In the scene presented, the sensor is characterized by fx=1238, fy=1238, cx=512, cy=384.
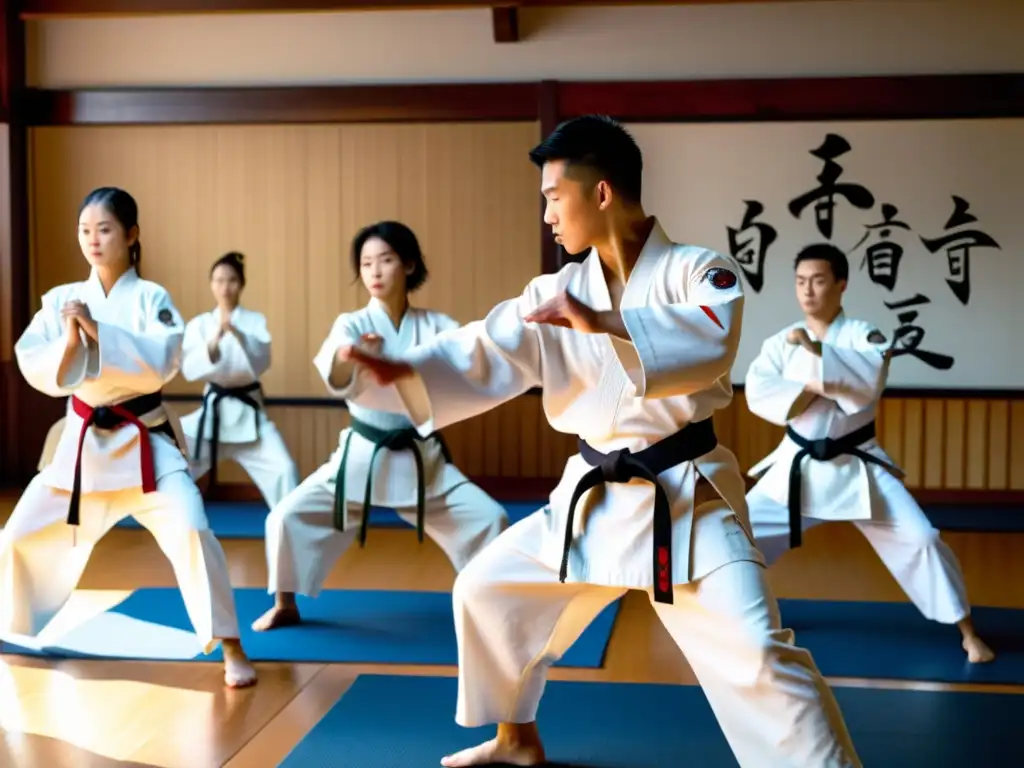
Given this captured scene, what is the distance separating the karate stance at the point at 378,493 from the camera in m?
3.98

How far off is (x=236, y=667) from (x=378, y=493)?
815 mm

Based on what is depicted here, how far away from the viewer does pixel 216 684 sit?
341 centimetres

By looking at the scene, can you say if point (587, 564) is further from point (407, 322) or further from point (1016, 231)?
point (1016, 231)

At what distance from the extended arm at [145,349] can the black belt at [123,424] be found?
52 millimetres

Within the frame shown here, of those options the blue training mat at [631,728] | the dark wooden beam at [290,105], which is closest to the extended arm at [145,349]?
the blue training mat at [631,728]

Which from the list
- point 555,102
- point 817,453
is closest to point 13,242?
point 555,102

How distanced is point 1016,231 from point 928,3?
132cm

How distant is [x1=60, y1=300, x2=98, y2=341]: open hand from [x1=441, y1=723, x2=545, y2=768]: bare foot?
1.47 meters

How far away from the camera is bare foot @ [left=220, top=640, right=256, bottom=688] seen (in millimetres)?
3377

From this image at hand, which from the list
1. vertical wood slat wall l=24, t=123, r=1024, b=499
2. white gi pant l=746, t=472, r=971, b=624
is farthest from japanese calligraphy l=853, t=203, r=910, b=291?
white gi pant l=746, t=472, r=971, b=624

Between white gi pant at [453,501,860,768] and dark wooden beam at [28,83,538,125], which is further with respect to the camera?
dark wooden beam at [28,83,538,125]

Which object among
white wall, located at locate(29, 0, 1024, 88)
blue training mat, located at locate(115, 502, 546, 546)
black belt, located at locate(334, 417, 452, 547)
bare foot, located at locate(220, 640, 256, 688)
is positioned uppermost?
white wall, located at locate(29, 0, 1024, 88)

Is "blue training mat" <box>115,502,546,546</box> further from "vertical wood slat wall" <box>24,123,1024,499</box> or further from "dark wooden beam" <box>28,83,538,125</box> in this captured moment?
"dark wooden beam" <box>28,83,538,125</box>

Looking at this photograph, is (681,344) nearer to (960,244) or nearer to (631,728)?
(631,728)
